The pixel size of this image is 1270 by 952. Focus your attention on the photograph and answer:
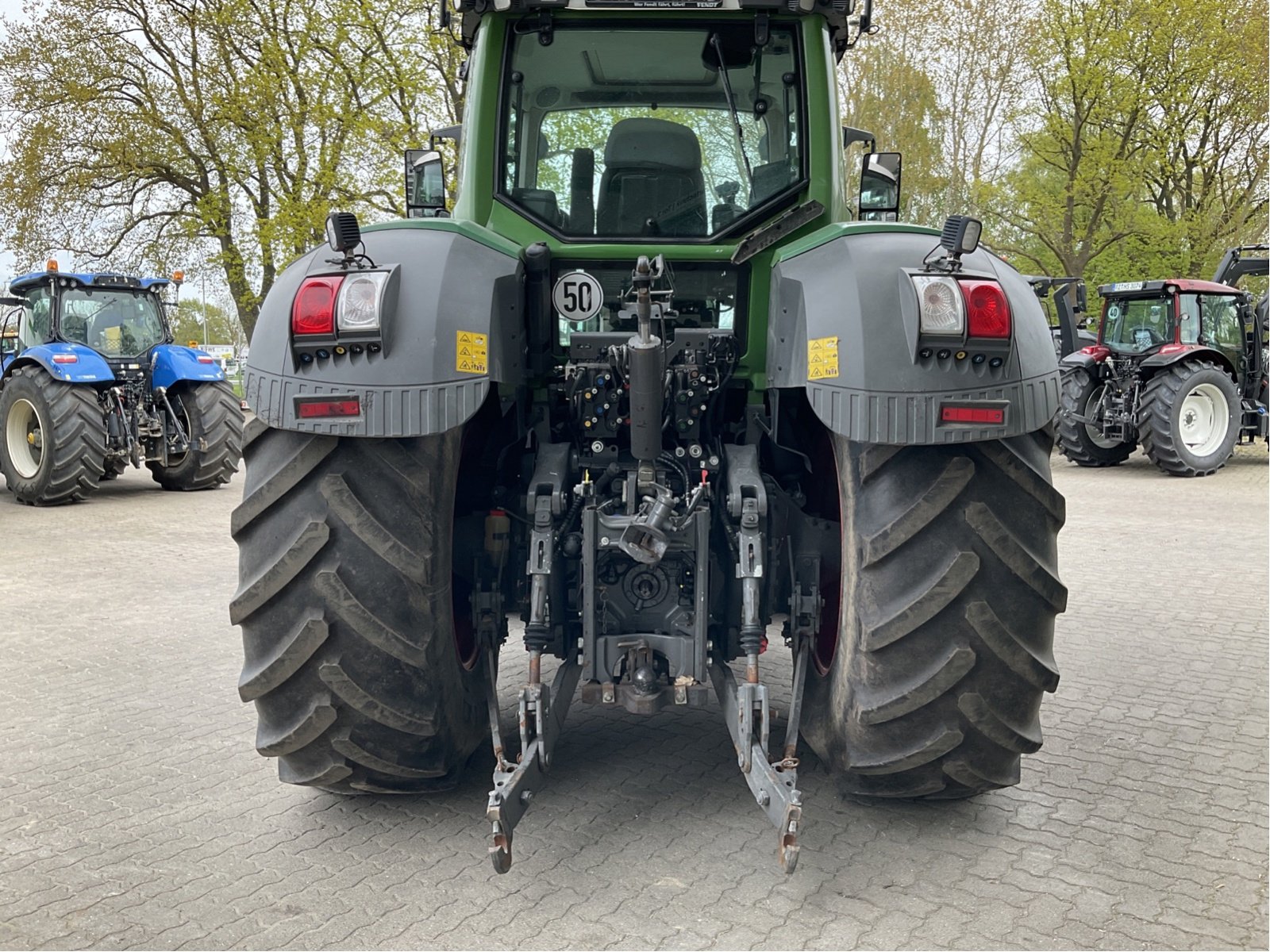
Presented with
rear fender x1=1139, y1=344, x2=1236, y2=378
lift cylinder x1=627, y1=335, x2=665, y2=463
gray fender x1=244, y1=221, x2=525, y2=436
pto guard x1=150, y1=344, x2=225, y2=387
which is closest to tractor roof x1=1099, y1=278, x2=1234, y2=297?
rear fender x1=1139, y1=344, x2=1236, y2=378

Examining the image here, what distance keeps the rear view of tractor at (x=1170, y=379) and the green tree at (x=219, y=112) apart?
14622mm

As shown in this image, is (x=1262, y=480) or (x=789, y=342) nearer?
(x=789, y=342)

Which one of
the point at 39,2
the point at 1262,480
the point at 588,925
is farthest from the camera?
the point at 39,2

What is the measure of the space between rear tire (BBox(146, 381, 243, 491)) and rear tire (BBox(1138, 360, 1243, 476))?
11.6 m

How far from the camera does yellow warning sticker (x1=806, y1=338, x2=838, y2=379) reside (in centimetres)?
267

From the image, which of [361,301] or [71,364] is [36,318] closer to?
[71,364]

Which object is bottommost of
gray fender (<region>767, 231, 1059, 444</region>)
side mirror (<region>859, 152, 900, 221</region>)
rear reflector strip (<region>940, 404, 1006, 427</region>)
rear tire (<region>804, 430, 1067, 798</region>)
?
rear tire (<region>804, 430, 1067, 798</region>)

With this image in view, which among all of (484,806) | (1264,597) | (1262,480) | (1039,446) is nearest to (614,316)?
(1039,446)

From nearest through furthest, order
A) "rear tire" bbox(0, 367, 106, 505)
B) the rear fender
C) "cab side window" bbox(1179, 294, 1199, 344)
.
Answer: "rear tire" bbox(0, 367, 106, 505) → the rear fender → "cab side window" bbox(1179, 294, 1199, 344)

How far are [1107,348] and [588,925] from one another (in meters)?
14.3

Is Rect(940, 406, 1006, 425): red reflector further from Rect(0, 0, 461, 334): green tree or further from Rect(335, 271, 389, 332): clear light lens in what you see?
Rect(0, 0, 461, 334): green tree

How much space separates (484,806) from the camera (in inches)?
129

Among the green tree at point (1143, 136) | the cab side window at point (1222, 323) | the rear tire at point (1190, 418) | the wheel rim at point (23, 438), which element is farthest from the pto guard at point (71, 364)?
the green tree at point (1143, 136)

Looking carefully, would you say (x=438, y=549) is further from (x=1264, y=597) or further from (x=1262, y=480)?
(x=1262, y=480)
